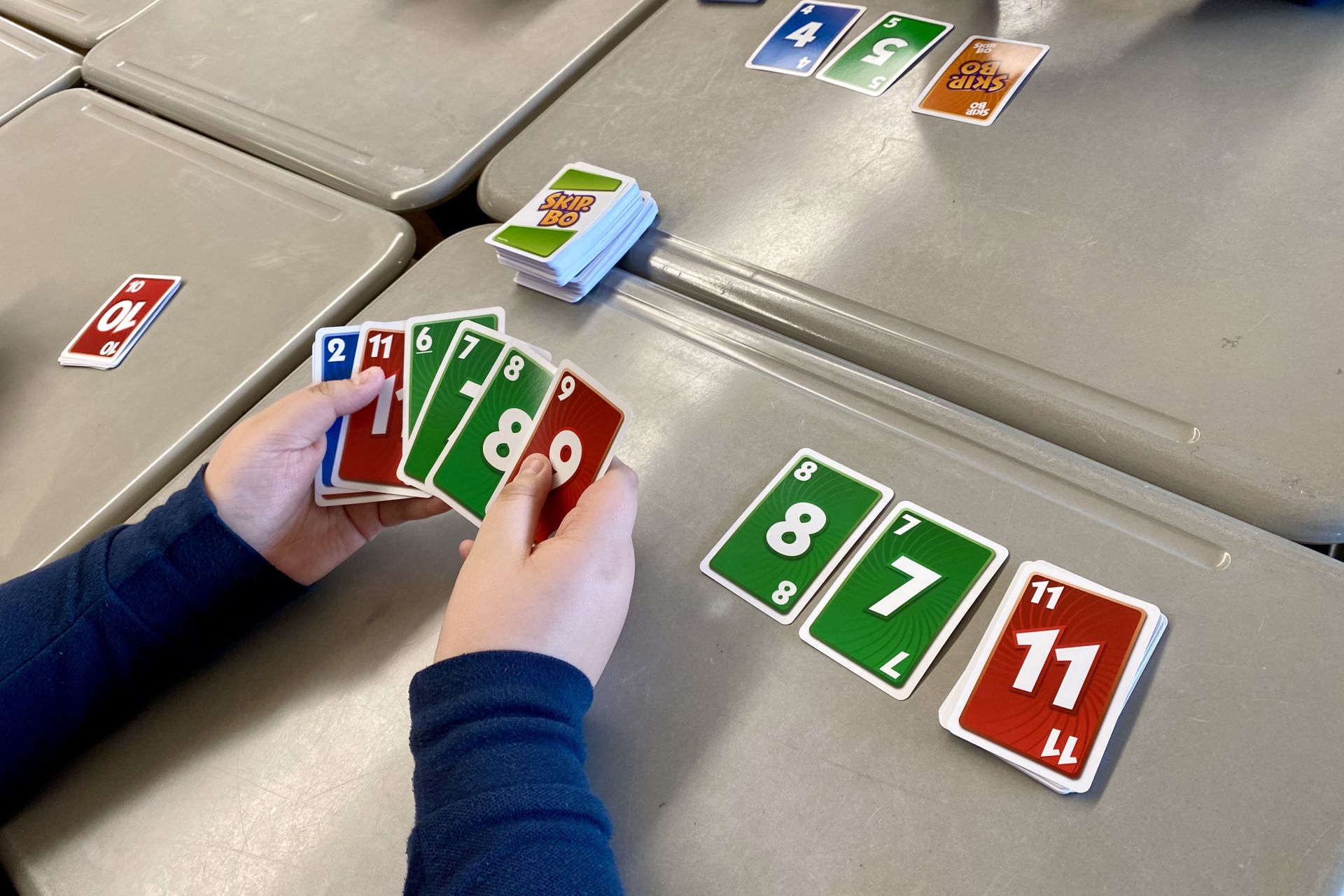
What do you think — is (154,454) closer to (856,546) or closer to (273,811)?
(273,811)

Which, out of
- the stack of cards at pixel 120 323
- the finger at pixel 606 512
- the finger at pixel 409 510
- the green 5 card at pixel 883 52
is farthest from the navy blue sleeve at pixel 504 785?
the green 5 card at pixel 883 52

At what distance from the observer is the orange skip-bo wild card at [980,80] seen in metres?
0.98

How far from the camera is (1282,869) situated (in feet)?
1.69

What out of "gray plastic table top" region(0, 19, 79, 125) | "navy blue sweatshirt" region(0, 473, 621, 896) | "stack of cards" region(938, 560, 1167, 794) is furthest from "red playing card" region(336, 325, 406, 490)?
"gray plastic table top" region(0, 19, 79, 125)

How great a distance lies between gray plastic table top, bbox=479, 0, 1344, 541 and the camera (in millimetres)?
709

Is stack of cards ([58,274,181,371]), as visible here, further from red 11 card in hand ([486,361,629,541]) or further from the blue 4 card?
the blue 4 card

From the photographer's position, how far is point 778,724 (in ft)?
2.07

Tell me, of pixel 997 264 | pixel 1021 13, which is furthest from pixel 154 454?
pixel 1021 13

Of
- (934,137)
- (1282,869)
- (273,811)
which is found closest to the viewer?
(1282,869)

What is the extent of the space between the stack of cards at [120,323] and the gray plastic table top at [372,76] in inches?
10.6

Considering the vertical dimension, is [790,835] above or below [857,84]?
below

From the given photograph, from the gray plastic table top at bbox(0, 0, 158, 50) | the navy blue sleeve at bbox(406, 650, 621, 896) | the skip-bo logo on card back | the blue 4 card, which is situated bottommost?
the navy blue sleeve at bbox(406, 650, 621, 896)

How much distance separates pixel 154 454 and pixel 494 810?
24.0 inches

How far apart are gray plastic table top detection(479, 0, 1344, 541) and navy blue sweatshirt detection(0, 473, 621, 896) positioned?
1.54 ft
